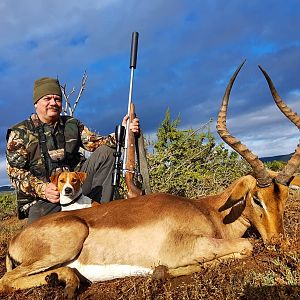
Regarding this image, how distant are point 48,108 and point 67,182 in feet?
5.08

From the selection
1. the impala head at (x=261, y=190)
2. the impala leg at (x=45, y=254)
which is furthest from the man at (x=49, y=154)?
the impala head at (x=261, y=190)

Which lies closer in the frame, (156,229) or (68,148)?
(156,229)

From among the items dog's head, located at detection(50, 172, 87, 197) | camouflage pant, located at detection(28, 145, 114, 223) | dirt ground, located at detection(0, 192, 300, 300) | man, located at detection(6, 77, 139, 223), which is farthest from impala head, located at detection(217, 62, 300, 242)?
camouflage pant, located at detection(28, 145, 114, 223)

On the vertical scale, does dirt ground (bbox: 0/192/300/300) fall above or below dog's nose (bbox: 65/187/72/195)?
below

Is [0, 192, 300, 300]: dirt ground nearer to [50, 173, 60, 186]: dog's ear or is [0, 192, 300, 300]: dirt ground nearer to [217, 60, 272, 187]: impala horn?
[217, 60, 272, 187]: impala horn

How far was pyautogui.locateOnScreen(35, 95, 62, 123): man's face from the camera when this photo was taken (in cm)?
731

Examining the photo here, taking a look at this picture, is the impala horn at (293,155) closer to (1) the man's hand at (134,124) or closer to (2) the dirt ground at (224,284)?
(2) the dirt ground at (224,284)

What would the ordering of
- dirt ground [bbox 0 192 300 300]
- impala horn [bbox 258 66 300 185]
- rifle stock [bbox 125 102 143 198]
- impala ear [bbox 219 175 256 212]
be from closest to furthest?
dirt ground [bbox 0 192 300 300] < impala horn [bbox 258 66 300 185] < impala ear [bbox 219 175 256 212] < rifle stock [bbox 125 102 143 198]

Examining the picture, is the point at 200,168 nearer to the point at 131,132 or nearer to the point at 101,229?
the point at 131,132

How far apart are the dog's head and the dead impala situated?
139 centimetres

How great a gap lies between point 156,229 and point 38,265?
139 cm

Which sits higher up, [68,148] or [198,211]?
[68,148]

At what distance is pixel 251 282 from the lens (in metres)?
3.76

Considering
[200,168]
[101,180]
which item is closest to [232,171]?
[200,168]
